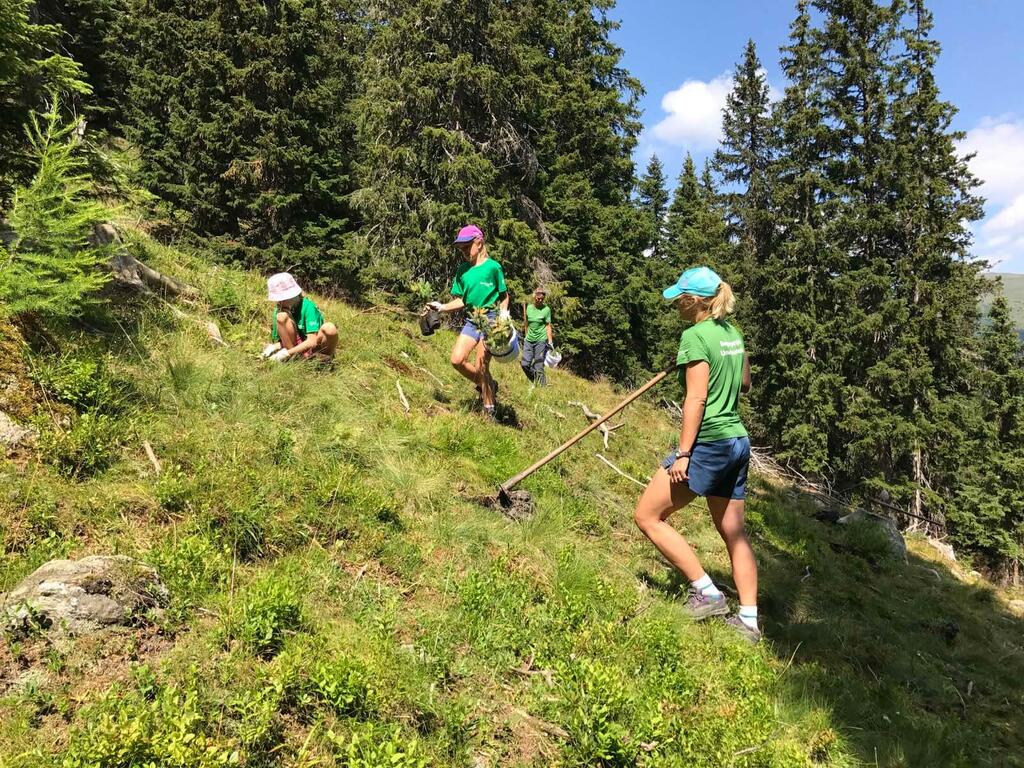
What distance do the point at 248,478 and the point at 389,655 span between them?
5.22ft

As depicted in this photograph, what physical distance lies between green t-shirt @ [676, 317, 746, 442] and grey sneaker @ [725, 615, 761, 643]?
137 cm

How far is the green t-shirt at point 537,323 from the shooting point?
1135cm

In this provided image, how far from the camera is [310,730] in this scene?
228 cm

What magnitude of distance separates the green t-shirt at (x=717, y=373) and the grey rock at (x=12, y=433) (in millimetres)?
3953

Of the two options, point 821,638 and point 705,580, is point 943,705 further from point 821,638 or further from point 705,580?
point 705,580

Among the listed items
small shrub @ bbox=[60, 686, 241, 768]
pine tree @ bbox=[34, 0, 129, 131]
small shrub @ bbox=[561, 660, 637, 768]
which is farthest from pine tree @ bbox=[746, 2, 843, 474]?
pine tree @ bbox=[34, 0, 129, 131]

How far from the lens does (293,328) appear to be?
5.91m

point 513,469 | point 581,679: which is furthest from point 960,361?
point 581,679

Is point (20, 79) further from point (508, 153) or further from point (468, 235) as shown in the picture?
point (508, 153)

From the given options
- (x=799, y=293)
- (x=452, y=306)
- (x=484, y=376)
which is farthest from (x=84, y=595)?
(x=799, y=293)

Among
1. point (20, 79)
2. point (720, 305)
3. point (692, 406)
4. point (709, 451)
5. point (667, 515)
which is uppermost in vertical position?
point (720, 305)

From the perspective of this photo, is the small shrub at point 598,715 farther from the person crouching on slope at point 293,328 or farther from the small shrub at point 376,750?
the person crouching on slope at point 293,328

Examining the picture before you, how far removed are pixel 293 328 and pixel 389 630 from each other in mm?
3953

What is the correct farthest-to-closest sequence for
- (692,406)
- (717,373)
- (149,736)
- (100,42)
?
(100,42)
(717,373)
(692,406)
(149,736)
